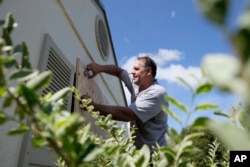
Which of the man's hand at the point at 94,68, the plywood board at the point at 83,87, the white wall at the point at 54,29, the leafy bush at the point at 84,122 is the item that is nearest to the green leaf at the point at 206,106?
the leafy bush at the point at 84,122

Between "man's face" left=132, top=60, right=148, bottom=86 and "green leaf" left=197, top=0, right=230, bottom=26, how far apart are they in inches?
96.9

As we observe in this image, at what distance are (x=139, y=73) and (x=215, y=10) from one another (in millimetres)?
2516

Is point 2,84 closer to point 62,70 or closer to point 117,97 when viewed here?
point 62,70

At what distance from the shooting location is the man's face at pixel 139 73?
2.64 metres

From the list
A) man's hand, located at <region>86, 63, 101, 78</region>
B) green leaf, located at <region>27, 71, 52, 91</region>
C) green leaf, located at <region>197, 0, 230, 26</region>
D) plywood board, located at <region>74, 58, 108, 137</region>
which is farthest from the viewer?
man's hand, located at <region>86, 63, 101, 78</region>

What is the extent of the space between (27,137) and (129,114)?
701mm

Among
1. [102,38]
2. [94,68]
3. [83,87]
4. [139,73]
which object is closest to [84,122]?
[139,73]

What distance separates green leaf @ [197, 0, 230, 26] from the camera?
155mm

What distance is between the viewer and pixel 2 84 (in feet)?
1.16

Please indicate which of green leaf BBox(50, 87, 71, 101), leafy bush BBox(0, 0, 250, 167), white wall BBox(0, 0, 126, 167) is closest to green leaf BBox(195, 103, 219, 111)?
leafy bush BBox(0, 0, 250, 167)

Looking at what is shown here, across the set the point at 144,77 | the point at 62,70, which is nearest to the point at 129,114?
the point at 144,77

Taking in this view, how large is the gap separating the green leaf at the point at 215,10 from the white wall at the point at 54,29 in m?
1.63

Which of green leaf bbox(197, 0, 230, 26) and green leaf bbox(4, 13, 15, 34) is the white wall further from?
green leaf bbox(197, 0, 230, 26)

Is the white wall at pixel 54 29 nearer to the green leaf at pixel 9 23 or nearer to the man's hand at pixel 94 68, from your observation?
the man's hand at pixel 94 68
